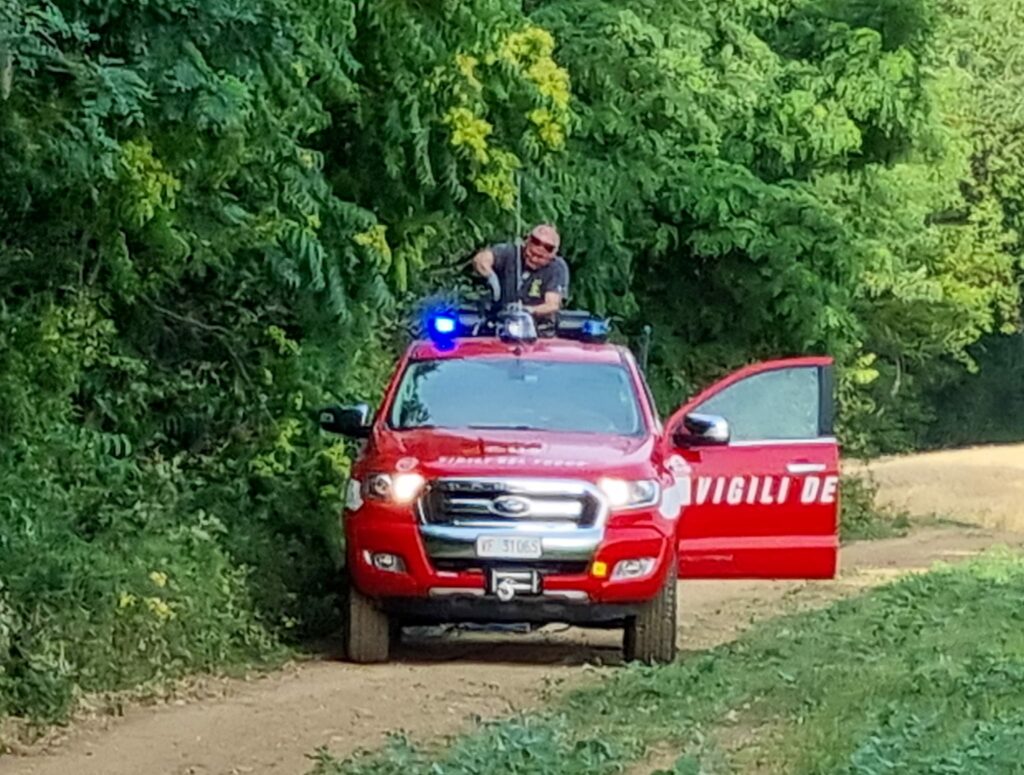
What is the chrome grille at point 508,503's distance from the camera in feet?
41.5

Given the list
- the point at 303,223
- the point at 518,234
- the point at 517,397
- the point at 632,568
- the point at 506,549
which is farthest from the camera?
the point at 518,234

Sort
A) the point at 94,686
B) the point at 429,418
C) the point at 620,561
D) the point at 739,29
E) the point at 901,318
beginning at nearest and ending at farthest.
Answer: the point at 94,686
the point at 620,561
the point at 429,418
the point at 739,29
the point at 901,318

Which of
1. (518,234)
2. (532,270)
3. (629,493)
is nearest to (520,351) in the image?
(532,270)

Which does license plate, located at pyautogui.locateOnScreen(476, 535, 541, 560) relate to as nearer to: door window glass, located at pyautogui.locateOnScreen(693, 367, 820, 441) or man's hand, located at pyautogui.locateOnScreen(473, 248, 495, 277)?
door window glass, located at pyautogui.locateOnScreen(693, 367, 820, 441)

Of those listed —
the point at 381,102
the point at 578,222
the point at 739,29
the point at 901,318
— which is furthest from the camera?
the point at 901,318

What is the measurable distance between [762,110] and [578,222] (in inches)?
117

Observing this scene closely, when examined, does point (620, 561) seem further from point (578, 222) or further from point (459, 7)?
point (578, 222)

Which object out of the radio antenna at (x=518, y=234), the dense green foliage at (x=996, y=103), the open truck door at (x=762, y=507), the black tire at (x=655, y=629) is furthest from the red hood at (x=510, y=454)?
the dense green foliage at (x=996, y=103)

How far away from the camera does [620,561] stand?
1270 centimetres

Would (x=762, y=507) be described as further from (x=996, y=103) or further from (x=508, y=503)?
(x=996, y=103)

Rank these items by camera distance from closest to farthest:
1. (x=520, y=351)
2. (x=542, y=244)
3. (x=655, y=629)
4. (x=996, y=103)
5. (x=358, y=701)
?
(x=358, y=701), (x=655, y=629), (x=520, y=351), (x=542, y=244), (x=996, y=103)

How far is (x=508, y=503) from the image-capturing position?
12648 mm

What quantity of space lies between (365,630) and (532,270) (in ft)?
10.7

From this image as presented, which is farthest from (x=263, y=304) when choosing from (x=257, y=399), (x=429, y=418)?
(x=429, y=418)
